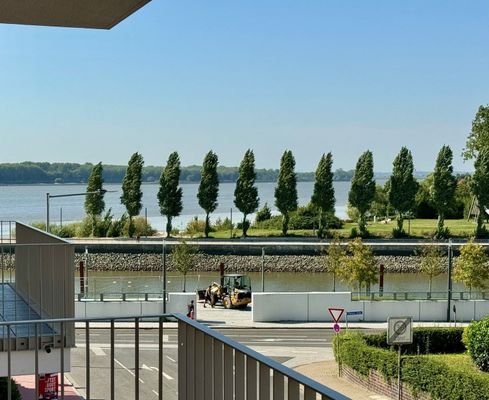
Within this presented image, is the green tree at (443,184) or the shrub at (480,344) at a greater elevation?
the green tree at (443,184)

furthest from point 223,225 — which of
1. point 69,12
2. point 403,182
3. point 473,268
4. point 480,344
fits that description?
point 69,12

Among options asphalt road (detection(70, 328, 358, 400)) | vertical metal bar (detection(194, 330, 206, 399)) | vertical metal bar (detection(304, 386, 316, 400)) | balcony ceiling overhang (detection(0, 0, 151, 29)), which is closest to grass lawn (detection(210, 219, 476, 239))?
asphalt road (detection(70, 328, 358, 400))

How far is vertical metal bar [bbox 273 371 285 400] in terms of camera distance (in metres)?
2.52

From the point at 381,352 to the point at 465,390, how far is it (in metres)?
3.15

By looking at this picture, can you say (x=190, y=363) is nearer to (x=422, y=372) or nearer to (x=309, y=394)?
(x=309, y=394)

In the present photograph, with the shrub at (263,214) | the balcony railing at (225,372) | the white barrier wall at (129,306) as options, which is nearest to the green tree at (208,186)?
the shrub at (263,214)

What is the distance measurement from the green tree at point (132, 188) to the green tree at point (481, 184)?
2244 centimetres

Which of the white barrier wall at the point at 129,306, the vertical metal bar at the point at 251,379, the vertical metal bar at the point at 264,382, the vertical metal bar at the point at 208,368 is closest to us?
the vertical metal bar at the point at 264,382

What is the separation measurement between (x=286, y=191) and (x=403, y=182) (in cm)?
802

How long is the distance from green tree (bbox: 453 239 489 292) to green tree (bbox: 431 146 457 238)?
2214 centimetres

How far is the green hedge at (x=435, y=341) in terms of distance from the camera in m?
20.6

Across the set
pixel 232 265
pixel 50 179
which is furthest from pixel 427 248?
pixel 50 179

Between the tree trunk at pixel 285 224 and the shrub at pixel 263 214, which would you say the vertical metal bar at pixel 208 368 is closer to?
the tree trunk at pixel 285 224

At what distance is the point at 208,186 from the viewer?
57.1 metres
